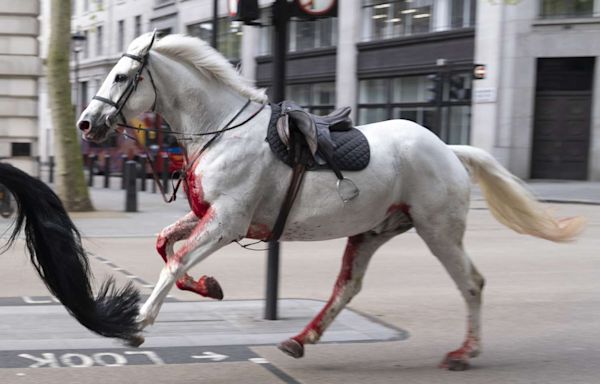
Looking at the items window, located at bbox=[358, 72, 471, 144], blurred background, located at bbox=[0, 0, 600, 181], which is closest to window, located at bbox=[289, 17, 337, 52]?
blurred background, located at bbox=[0, 0, 600, 181]

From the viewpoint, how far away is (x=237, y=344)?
19.4ft

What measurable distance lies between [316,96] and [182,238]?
101ft

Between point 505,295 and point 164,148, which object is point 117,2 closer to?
point 164,148

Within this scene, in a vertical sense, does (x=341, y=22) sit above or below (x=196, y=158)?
above

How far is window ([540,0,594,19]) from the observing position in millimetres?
25484

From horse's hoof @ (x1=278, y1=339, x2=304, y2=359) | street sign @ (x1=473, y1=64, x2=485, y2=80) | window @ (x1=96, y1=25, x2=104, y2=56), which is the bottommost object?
horse's hoof @ (x1=278, y1=339, x2=304, y2=359)

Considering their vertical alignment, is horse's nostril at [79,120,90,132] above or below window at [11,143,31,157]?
above

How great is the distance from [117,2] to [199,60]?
166ft

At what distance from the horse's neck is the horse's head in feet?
0.40

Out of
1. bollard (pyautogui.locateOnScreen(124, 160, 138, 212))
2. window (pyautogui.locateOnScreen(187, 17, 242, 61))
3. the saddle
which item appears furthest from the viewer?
window (pyautogui.locateOnScreen(187, 17, 242, 61))

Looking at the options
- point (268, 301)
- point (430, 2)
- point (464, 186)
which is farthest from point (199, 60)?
point (430, 2)

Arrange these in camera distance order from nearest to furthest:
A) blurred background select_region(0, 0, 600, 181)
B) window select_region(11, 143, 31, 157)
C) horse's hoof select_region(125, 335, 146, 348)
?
horse's hoof select_region(125, 335, 146, 348)
window select_region(11, 143, 31, 157)
blurred background select_region(0, 0, 600, 181)

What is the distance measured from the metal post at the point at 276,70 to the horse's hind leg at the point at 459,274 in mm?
1612

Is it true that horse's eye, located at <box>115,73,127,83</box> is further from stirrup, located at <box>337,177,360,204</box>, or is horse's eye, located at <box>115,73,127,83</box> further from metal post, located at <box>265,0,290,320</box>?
metal post, located at <box>265,0,290,320</box>
